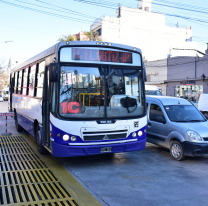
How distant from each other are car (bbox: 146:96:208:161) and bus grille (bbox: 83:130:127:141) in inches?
73.6

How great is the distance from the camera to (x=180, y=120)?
343 inches

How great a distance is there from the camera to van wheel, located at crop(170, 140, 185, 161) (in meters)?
7.86

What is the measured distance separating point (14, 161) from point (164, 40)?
5053cm

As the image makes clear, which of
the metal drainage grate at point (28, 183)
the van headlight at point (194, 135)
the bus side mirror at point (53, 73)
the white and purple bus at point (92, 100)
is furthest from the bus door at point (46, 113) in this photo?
the van headlight at point (194, 135)

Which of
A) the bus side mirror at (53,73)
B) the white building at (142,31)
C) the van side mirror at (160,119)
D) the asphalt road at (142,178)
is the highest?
the white building at (142,31)

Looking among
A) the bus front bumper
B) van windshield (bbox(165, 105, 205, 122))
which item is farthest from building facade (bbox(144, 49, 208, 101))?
the bus front bumper

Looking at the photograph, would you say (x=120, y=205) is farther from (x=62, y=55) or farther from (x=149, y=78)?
(x=149, y=78)

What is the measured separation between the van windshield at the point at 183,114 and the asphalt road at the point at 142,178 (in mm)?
1176

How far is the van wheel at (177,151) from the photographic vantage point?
7.86 meters

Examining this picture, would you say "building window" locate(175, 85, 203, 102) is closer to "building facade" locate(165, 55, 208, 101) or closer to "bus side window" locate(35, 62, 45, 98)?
"building facade" locate(165, 55, 208, 101)

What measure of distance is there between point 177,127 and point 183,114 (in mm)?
994

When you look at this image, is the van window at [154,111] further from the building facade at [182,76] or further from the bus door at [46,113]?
the building facade at [182,76]

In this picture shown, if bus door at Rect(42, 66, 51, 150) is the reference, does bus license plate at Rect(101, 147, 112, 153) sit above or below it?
below

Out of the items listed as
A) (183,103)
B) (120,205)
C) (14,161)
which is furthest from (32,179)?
(183,103)
